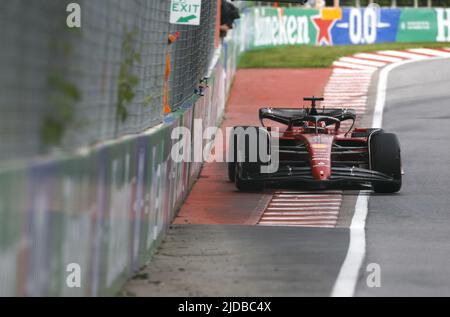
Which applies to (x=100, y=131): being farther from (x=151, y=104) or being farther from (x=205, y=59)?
(x=205, y=59)

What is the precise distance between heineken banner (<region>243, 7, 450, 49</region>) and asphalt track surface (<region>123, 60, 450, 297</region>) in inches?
965

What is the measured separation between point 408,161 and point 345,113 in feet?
9.13

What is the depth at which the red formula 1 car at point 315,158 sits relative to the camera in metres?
15.0

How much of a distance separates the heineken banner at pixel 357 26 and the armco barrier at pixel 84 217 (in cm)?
3004

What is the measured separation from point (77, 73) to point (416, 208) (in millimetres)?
7595

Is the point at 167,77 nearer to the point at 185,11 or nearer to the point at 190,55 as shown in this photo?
the point at 185,11

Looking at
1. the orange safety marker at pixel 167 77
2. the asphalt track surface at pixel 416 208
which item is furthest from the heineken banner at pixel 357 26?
the orange safety marker at pixel 167 77

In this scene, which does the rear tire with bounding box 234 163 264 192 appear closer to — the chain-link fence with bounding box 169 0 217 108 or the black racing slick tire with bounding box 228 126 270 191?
the black racing slick tire with bounding box 228 126 270 191

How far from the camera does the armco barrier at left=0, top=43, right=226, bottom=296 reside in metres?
5.66

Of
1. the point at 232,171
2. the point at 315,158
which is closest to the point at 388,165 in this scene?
the point at 315,158

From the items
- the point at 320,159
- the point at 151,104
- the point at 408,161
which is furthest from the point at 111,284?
the point at 408,161

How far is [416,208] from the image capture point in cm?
1407

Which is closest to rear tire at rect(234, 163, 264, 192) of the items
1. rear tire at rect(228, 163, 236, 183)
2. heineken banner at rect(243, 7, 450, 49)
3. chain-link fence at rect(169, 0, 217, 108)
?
rear tire at rect(228, 163, 236, 183)

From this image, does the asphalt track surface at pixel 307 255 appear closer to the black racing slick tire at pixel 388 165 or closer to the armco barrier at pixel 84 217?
the black racing slick tire at pixel 388 165
